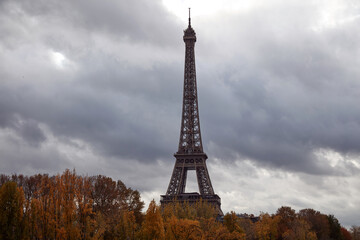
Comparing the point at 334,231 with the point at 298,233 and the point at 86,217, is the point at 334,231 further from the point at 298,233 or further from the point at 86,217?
the point at 86,217

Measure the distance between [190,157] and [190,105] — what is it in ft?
54.5

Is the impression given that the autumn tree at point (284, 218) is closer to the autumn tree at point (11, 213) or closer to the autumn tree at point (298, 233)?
the autumn tree at point (298, 233)

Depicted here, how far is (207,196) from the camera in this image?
10119cm

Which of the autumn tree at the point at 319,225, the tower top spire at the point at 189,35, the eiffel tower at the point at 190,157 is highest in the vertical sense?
the tower top spire at the point at 189,35

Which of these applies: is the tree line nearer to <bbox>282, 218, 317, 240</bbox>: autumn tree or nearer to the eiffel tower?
<bbox>282, 218, 317, 240</bbox>: autumn tree

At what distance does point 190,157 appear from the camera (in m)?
104

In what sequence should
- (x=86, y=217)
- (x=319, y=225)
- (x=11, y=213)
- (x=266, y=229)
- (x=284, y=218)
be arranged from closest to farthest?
1. (x=11, y=213)
2. (x=86, y=217)
3. (x=266, y=229)
4. (x=284, y=218)
5. (x=319, y=225)

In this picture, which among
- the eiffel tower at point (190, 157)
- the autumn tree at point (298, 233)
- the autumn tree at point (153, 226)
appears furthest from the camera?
the eiffel tower at point (190, 157)

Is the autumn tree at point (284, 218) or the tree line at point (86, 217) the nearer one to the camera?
the tree line at point (86, 217)

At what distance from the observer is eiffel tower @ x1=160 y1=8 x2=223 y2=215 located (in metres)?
101

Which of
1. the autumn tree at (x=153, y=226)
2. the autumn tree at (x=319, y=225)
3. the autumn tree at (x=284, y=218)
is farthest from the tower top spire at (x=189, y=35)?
the autumn tree at (x=153, y=226)

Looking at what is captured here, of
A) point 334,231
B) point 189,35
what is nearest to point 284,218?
point 334,231

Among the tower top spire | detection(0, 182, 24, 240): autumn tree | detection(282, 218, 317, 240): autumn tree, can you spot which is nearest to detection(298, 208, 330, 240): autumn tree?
detection(282, 218, 317, 240): autumn tree

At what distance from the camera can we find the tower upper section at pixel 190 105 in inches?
4210
